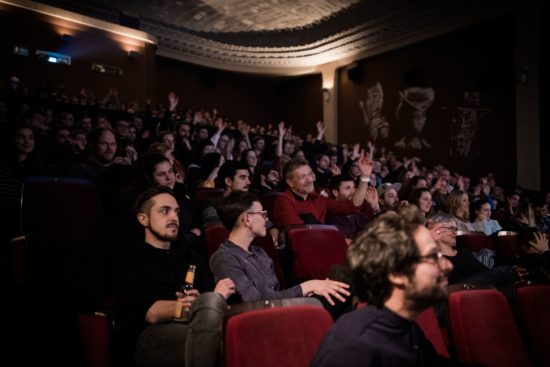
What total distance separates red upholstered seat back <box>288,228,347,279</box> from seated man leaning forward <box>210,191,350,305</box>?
0.72 ft

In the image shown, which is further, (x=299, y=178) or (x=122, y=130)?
(x=122, y=130)

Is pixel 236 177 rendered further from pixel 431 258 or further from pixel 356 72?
pixel 356 72

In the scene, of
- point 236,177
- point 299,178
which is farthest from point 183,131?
point 299,178

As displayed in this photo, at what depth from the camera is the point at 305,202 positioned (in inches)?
69.2

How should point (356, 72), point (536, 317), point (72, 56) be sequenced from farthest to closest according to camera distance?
point (356, 72) < point (72, 56) < point (536, 317)

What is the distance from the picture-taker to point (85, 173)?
5.49ft

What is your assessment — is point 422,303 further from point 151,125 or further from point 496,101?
point 496,101

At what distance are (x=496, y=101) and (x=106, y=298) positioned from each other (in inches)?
175

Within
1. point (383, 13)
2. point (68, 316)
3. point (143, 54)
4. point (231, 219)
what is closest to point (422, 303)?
point (231, 219)

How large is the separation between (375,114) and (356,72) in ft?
2.11

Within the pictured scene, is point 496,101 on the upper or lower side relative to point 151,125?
upper

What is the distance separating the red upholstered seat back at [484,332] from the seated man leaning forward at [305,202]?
815 millimetres

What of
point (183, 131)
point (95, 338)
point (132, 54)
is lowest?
point (95, 338)

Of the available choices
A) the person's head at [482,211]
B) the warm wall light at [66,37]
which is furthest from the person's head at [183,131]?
the warm wall light at [66,37]
